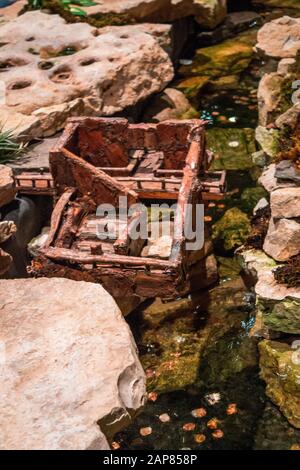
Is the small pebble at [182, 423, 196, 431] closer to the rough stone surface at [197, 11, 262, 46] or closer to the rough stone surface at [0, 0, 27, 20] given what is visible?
the rough stone surface at [0, 0, 27, 20]

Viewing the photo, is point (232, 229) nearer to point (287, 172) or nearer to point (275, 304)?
point (287, 172)

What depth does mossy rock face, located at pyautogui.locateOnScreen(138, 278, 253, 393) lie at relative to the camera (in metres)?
8.30

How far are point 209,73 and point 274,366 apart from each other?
9.40m

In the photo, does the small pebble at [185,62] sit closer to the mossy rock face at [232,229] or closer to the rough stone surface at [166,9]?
the rough stone surface at [166,9]

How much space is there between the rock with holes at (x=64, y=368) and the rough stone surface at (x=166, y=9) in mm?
10676

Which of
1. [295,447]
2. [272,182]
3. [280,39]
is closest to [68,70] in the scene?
[280,39]

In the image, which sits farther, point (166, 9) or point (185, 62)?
point (185, 62)

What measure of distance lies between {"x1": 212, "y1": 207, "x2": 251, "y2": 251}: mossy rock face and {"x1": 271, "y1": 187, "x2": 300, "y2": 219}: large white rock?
1.90 metres

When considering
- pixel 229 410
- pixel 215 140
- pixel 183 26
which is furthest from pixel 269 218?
pixel 183 26

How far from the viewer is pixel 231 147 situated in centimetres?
1279

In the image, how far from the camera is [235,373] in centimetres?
823

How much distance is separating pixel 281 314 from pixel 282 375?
75 centimetres
